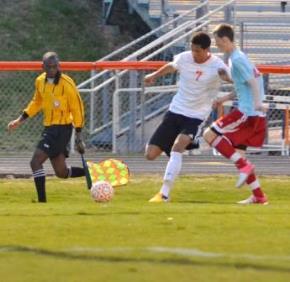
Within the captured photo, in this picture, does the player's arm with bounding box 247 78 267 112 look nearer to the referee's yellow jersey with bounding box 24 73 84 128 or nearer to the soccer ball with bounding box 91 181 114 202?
the soccer ball with bounding box 91 181 114 202

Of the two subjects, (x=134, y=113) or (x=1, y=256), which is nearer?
(x=1, y=256)

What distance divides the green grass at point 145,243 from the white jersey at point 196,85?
1.73 m

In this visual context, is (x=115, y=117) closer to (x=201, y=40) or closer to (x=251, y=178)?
(x=201, y=40)

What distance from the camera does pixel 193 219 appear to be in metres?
10.4

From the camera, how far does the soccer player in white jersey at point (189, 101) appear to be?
43.9ft

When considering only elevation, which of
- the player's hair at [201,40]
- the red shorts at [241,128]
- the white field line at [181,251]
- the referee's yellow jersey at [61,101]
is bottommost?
the white field line at [181,251]

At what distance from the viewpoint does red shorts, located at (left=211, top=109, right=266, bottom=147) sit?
13.0m

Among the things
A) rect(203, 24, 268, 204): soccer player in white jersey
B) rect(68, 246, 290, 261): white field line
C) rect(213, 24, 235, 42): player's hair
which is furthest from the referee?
rect(68, 246, 290, 261): white field line

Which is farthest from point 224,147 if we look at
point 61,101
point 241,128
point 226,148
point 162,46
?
point 162,46

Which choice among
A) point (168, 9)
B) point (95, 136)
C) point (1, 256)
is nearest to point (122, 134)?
point (95, 136)

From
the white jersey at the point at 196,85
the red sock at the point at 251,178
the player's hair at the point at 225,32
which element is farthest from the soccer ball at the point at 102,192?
the player's hair at the point at 225,32

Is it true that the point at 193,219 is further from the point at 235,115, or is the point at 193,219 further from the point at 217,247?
the point at 235,115

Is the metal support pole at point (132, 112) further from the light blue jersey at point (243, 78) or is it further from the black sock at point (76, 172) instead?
the light blue jersey at point (243, 78)

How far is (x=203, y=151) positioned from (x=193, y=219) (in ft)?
33.0
